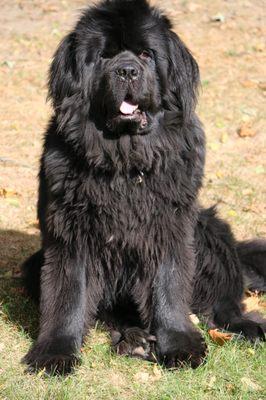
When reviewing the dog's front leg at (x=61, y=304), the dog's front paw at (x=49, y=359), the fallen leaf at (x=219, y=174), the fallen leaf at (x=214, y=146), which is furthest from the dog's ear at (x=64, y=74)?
the fallen leaf at (x=214, y=146)

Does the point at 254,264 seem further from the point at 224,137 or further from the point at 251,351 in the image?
the point at 224,137

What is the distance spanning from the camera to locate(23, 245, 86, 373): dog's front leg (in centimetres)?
364

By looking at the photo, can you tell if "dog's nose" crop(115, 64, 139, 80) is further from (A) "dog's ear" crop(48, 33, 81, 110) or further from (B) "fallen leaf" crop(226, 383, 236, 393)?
(B) "fallen leaf" crop(226, 383, 236, 393)

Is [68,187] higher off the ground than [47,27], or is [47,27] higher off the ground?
[68,187]

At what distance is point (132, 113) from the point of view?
3568mm

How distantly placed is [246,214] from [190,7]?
17.6ft

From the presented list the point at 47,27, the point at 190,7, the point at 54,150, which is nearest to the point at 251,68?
the point at 190,7

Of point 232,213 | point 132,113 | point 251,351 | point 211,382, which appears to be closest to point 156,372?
point 211,382

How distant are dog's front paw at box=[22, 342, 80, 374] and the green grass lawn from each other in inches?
1.7

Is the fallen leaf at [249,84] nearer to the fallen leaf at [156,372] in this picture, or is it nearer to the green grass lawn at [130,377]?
the green grass lawn at [130,377]

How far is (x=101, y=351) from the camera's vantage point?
379 centimetres

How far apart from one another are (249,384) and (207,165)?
12.2 feet

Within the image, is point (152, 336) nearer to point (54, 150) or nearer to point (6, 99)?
point (54, 150)

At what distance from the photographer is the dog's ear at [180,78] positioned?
370 cm
